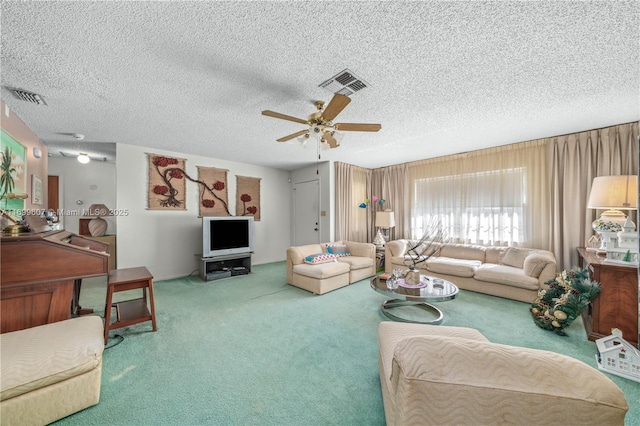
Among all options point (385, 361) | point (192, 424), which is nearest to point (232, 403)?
point (192, 424)

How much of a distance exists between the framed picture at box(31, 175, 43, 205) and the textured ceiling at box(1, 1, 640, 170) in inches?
28.8

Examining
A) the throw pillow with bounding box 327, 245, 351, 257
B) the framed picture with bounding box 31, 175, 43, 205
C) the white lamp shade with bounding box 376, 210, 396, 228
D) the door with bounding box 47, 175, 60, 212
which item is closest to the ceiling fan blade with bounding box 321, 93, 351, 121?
the throw pillow with bounding box 327, 245, 351, 257

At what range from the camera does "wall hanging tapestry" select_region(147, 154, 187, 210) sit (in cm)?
414

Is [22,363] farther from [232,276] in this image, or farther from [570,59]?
[570,59]

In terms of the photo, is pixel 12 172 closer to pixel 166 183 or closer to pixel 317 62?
pixel 166 183

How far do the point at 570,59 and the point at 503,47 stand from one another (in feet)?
1.96

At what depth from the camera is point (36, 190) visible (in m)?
3.25

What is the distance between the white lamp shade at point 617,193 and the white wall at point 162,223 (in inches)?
215

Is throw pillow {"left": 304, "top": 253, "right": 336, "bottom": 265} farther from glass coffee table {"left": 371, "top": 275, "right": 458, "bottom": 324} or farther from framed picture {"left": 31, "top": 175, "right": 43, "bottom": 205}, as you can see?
framed picture {"left": 31, "top": 175, "right": 43, "bottom": 205}

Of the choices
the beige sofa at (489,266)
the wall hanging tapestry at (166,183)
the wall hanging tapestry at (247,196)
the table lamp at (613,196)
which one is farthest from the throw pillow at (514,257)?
the wall hanging tapestry at (166,183)

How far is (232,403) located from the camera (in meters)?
1.44

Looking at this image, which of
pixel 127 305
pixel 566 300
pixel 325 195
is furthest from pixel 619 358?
pixel 127 305

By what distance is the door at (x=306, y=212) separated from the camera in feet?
18.0

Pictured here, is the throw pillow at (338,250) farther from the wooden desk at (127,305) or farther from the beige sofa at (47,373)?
the beige sofa at (47,373)
